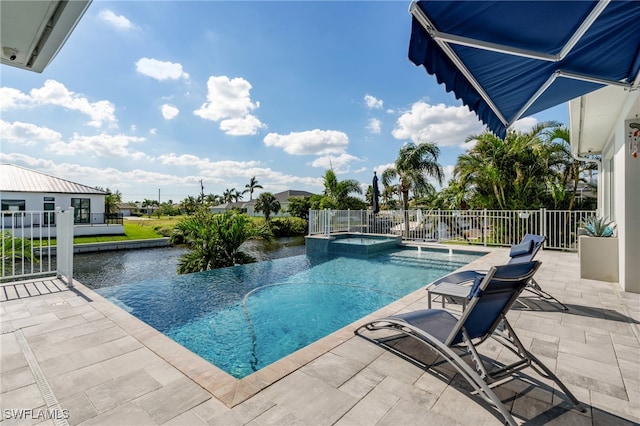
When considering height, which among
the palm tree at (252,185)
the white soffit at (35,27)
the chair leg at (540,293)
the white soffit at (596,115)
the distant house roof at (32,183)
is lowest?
the chair leg at (540,293)

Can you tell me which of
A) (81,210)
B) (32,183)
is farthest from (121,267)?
(32,183)

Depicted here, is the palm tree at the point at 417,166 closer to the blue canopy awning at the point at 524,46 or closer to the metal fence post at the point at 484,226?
the metal fence post at the point at 484,226

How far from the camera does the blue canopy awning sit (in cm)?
187

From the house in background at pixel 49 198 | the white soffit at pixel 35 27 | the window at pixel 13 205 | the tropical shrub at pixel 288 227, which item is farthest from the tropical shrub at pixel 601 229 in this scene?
the window at pixel 13 205

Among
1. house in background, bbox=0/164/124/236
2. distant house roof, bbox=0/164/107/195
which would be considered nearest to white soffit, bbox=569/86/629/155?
house in background, bbox=0/164/124/236

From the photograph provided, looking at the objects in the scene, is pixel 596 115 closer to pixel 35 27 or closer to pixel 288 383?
pixel 288 383

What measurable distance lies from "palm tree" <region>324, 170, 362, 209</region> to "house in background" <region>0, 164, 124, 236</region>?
1690cm

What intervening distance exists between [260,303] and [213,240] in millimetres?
4287

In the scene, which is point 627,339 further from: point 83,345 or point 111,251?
point 111,251

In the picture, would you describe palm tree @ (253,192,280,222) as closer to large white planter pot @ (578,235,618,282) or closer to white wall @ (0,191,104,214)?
white wall @ (0,191,104,214)

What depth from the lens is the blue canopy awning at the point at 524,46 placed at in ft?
6.12

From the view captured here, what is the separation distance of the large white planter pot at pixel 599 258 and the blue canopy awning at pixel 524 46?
4071 millimetres

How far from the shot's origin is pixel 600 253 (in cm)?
578

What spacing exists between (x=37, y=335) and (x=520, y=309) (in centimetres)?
595
